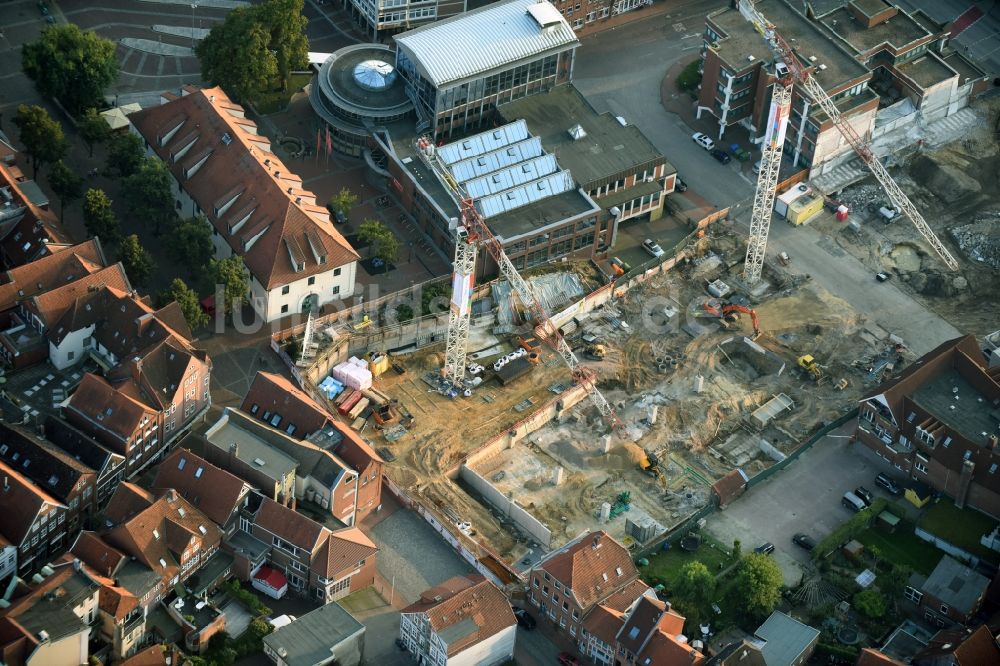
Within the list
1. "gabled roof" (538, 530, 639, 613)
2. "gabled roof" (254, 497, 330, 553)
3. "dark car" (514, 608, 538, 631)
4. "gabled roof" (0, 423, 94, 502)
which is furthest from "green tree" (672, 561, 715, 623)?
"gabled roof" (0, 423, 94, 502)

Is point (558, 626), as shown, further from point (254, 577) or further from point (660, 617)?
point (254, 577)

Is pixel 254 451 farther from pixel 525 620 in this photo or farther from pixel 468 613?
pixel 525 620

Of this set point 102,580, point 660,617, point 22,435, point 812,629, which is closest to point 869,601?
A: point 812,629

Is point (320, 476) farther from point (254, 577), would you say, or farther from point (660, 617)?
point (660, 617)

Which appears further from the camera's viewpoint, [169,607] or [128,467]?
[128,467]

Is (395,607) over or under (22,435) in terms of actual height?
under

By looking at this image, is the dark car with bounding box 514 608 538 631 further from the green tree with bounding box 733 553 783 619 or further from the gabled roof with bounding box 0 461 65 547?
the gabled roof with bounding box 0 461 65 547

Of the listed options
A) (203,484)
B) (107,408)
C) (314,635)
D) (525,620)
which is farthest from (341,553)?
(107,408)
